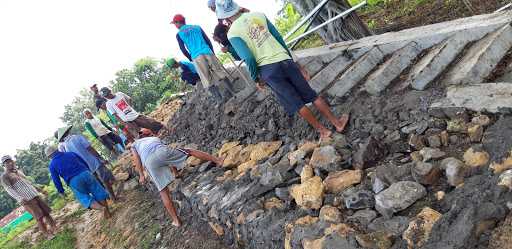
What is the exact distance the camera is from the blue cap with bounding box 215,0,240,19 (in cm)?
426

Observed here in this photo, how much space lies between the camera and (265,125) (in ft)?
17.4

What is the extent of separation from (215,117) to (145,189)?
2.17 meters

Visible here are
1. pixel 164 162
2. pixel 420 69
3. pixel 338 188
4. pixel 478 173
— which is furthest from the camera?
pixel 164 162

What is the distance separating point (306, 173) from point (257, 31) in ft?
4.70

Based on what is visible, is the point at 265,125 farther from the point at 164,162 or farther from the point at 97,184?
the point at 97,184

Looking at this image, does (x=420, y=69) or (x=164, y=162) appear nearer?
(x=420, y=69)

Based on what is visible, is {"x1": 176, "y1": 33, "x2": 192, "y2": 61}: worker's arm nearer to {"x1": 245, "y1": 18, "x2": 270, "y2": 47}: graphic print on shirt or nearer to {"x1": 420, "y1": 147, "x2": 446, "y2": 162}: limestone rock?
{"x1": 245, "y1": 18, "x2": 270, "y2": 47}: graphic print on shirt

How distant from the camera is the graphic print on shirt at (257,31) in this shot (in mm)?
3979

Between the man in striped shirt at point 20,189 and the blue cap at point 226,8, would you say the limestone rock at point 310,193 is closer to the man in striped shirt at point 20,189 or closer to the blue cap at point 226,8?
the blue cap at point 226,8

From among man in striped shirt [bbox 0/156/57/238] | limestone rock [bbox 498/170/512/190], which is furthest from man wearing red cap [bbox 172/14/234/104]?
limestone rock [bbox 498/170/512/190]

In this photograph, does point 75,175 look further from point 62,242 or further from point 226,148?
point 226,148

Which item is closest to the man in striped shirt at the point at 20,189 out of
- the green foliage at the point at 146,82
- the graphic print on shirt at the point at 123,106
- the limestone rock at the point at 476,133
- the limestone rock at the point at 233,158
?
the graphic print on shirt at the point at 123,106

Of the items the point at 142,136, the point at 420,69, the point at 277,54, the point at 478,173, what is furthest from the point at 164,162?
the point at 478,173

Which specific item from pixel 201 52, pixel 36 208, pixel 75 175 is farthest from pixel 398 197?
pixel 36 208
